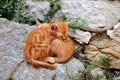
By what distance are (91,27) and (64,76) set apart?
1.00m

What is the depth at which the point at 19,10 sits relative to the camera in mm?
5594

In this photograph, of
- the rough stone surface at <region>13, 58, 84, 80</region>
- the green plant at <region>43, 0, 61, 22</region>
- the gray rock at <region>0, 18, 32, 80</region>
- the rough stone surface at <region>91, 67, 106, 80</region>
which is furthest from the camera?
the green plant at <region>43, 0, 61, 22</region>

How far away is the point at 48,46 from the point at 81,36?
76 centimetres

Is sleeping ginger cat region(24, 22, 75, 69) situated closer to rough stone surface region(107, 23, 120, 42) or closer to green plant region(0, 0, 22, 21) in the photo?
rough stone surface region(107, 23, 120, 42)

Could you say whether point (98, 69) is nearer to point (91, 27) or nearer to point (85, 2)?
point (91, 27)

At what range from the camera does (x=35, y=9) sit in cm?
563

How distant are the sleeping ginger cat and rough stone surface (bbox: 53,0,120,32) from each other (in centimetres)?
57

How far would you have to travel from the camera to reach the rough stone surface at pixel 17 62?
14.0ft

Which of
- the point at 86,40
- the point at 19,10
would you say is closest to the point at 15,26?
the point at 19,10

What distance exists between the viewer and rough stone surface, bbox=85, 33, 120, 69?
485 cm

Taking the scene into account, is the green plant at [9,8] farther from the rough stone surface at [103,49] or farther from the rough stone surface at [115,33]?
the rough stone surface at [115,33]

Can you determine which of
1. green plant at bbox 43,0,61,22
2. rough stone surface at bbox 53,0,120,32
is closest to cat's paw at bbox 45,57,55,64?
rough stone surface at bbox 53,0,120,32

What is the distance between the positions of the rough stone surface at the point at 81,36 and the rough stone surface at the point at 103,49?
10cm

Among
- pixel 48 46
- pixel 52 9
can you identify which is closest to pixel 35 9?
pixel 52 9
